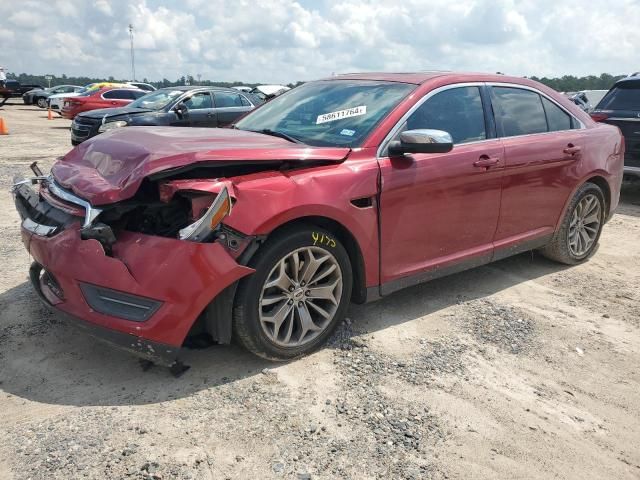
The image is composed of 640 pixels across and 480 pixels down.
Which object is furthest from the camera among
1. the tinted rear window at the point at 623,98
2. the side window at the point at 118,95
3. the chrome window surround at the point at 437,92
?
the side window at the point at 118,95

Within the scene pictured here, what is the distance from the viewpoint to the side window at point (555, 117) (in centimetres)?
473

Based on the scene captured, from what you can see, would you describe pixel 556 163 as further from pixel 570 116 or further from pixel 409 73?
Answer: pixel 409 73

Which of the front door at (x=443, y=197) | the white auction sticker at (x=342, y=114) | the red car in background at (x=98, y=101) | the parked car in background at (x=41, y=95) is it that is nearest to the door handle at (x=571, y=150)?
the front door at (x=443, y=197)

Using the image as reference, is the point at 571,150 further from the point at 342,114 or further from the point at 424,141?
the point at 342,114

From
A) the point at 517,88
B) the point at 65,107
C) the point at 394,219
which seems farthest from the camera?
the point at 65,107

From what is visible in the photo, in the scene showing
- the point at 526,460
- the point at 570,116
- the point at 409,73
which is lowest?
the point at 526,460

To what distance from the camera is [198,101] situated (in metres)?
11.8

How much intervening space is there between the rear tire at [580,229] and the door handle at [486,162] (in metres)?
1.25

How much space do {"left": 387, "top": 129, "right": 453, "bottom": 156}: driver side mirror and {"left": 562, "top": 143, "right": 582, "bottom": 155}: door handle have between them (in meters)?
1.82

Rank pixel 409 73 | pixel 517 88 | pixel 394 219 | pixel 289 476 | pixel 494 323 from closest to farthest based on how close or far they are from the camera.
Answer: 1. pixel 289 476
2. pixel 394 219
3. pixel 494 323
4. pixel 409 73
5. pixel 517 88

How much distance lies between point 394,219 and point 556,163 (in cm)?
194

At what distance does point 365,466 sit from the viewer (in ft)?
8.02

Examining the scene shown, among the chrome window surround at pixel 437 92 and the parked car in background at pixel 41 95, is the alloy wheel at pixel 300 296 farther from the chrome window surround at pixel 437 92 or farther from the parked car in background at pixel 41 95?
the parked car in background at pixel 41 95

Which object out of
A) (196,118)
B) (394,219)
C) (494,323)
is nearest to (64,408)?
(394,219)
